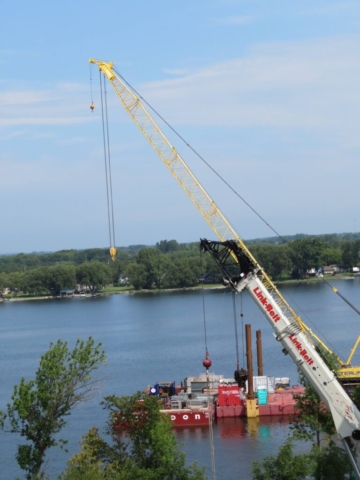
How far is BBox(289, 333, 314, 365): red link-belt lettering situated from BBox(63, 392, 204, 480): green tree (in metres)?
3.77

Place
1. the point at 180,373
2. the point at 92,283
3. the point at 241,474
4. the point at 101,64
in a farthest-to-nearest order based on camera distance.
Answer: the point at 92,283
the point at 180,373
the point at 101,64
the point at 241,474

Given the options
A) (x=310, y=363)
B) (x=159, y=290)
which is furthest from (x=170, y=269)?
(x=310, y=363)

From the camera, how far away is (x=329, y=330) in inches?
2564

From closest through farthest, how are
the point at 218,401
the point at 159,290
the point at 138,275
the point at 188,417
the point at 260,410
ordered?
1. the point at 188,417
2. the point at 260,410
3. the point at 218,401
4. the point at 159,290
5. the point at 138,275

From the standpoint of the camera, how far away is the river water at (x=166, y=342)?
3414 cm

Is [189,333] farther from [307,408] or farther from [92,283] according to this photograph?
[92,283]

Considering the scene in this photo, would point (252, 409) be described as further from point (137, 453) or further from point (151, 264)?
point (151, 264)

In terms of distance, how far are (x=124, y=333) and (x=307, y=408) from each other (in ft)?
157

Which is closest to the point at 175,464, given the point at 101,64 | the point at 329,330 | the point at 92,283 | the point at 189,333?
the point at 101,64

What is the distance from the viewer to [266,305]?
73.8 feet

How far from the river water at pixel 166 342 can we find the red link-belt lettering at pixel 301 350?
25.3ft

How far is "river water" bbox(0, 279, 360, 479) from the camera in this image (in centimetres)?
3414

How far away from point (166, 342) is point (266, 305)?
43.8 metres

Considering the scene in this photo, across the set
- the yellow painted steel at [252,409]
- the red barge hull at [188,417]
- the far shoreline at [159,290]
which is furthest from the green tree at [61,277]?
the yellow painted steel at [252,409]
